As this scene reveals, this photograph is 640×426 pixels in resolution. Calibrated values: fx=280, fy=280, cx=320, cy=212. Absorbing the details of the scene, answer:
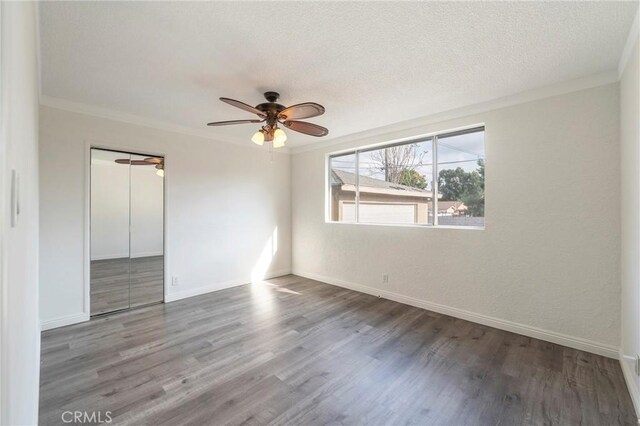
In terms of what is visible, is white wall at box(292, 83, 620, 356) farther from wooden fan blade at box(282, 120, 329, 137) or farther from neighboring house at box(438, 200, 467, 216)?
wooden fan blade at box(282, 120, 329, 137)

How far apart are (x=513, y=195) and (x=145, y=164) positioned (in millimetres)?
4495

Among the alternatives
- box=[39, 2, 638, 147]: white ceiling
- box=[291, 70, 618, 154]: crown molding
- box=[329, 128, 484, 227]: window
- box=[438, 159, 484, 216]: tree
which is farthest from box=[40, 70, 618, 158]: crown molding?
box=[438, 159, 484, 216]: tree

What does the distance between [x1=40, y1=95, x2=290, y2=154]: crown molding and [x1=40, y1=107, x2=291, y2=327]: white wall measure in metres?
0.05

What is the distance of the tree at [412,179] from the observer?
3.85 m

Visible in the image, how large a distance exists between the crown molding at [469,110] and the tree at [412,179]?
0.52m

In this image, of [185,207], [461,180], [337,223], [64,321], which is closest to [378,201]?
[337,223]

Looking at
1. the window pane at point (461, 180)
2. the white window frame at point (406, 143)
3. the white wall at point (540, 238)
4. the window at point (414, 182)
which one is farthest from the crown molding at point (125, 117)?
the window pane at point (461, 180)

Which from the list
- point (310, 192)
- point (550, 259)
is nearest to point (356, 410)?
point (550, 259)

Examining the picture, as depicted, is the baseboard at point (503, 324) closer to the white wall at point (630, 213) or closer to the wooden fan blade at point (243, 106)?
the white wall at point (630, 213)

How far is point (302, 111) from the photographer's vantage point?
235 centimetres

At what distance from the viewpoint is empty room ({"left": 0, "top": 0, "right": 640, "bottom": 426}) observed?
1.79m

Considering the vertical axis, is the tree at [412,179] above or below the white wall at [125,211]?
above

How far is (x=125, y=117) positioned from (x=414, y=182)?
3868 mm

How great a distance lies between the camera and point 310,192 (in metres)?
5.14
